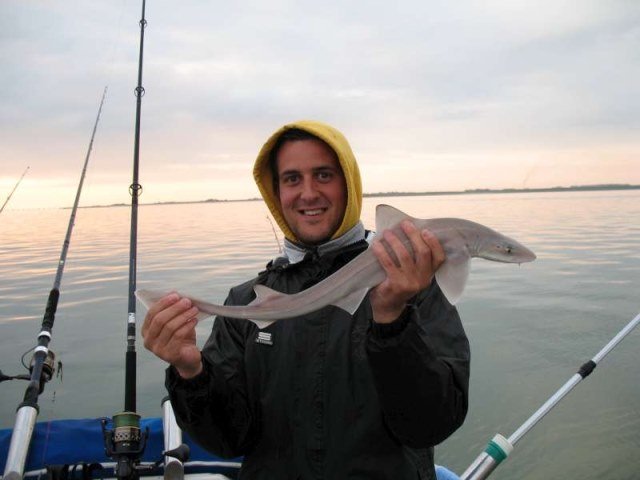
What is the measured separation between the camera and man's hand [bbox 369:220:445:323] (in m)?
2.17

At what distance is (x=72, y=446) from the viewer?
3744 mm

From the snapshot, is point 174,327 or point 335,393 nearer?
point 174,327

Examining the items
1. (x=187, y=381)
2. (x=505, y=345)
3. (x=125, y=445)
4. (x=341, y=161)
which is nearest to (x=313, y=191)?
(x=341, y=161)

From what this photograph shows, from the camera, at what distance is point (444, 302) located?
8.34 feet

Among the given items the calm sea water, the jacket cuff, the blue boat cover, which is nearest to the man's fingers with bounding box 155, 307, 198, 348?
the jacket cuff

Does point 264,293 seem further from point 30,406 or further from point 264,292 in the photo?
point 30,406

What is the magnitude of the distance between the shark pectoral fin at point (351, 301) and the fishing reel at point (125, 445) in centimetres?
167

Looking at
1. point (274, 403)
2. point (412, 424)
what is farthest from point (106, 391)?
point (412, 424)

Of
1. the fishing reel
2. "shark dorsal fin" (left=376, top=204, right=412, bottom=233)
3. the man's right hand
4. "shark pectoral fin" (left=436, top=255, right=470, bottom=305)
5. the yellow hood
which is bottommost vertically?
the fishing reel

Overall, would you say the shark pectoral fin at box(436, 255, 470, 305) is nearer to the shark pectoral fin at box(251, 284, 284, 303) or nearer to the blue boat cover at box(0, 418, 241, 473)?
the shark pectoral fin at box(251, 284, 284, 303)

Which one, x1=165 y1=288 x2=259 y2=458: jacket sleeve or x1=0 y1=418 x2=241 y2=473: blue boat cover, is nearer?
x1=165 y1=288 x2=259 y2=458: jacket sleeve

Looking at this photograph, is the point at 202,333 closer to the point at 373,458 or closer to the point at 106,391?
the point at 106,391

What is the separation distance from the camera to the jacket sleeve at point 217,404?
2545 mm

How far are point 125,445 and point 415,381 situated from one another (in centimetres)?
191
